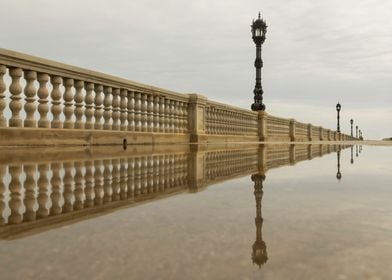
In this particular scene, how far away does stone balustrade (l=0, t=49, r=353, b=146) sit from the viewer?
22.9ft

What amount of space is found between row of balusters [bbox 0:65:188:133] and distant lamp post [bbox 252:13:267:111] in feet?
31.7

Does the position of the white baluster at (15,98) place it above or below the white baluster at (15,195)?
above

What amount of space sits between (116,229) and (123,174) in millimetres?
2375

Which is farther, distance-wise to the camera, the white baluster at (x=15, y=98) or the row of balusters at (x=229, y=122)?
the row of balusters at (x=229, y=122)

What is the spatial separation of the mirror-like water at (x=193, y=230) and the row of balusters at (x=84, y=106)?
405cm

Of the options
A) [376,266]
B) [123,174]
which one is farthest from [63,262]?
[123,174]

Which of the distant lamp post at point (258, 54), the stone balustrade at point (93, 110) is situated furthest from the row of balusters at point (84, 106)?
the distant lamp post at point (258, 54)

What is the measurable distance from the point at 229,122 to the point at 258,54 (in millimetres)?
5549

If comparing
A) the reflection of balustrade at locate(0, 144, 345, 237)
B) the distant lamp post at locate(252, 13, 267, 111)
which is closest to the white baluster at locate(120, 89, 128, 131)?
the reflection of balustrade at locate(0, 144, 345, 237)

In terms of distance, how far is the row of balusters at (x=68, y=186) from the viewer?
2.31 m

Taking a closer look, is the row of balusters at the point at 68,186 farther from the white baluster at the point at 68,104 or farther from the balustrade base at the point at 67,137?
the white baluster at the point at 68,104

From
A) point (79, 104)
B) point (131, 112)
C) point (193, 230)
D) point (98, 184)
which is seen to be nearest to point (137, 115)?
point (131, 112)

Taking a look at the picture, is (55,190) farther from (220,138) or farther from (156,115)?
(220,138)

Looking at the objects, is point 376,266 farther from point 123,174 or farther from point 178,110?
point 178,110
